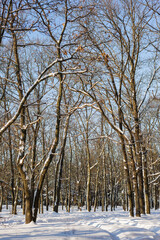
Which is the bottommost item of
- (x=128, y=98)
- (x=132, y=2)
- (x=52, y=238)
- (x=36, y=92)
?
(x=52, y=238)

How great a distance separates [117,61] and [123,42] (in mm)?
1017

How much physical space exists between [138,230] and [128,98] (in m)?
8.36

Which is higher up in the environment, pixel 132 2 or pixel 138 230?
pixel 132 2

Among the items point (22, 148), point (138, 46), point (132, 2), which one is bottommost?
point (22, 148)

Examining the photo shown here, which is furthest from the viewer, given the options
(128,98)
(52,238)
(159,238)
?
(128,98)

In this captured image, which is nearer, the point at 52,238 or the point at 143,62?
the point at 52,238

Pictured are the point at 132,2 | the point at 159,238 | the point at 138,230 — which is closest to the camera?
the point at 159,238

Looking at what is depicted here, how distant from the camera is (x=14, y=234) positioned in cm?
515

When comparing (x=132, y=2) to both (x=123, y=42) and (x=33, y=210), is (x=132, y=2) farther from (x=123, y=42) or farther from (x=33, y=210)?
(x=33, y=210)

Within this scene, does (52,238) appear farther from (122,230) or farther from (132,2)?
(132,2)

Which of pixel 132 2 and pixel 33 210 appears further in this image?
pixel 132 2

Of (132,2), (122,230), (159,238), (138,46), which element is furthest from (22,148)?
(132,2)

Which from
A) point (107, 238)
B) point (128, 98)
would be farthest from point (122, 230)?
point (128, 98)

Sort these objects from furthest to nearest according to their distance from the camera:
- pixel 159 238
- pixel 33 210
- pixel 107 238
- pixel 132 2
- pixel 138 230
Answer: pixel 132 2
pixel 33 210
pixel 138 230
pixel 159 238
pixel 107 238
